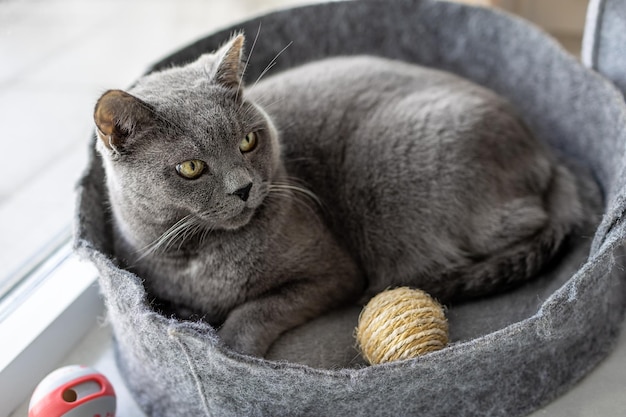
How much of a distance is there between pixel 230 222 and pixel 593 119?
0.85m

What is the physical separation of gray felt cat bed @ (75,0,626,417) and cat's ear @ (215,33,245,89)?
35 cm

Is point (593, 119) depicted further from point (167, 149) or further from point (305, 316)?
point (167, 149)

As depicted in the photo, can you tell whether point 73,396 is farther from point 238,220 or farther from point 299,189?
point 299,189

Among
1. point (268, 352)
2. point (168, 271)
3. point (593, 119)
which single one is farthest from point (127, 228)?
point (593, 119)

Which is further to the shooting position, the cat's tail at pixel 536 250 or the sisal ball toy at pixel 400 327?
the cat's tail at pixel 536 250

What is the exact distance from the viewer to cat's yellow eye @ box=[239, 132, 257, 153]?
112 centimetres

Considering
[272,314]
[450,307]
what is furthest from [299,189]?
[450,307]

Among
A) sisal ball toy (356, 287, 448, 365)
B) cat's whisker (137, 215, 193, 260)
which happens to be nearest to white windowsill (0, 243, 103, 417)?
cat's whisker (137, 215, 193, 260)

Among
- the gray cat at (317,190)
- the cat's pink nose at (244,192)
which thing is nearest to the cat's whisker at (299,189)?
the gray cat at (317,190)

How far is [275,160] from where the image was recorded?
1.21 metres

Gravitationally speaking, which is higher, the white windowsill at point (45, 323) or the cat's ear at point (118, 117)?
the cat's ear at point (118, 117)

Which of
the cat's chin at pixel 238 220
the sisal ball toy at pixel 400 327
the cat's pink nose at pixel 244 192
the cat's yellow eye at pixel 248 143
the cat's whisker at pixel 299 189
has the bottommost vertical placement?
the sisal ball toy at pixel 400 327

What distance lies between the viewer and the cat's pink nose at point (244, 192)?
107cm

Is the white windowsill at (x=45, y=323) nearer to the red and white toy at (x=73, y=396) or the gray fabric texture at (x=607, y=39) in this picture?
the red and white toy at (x=73, y=396)
